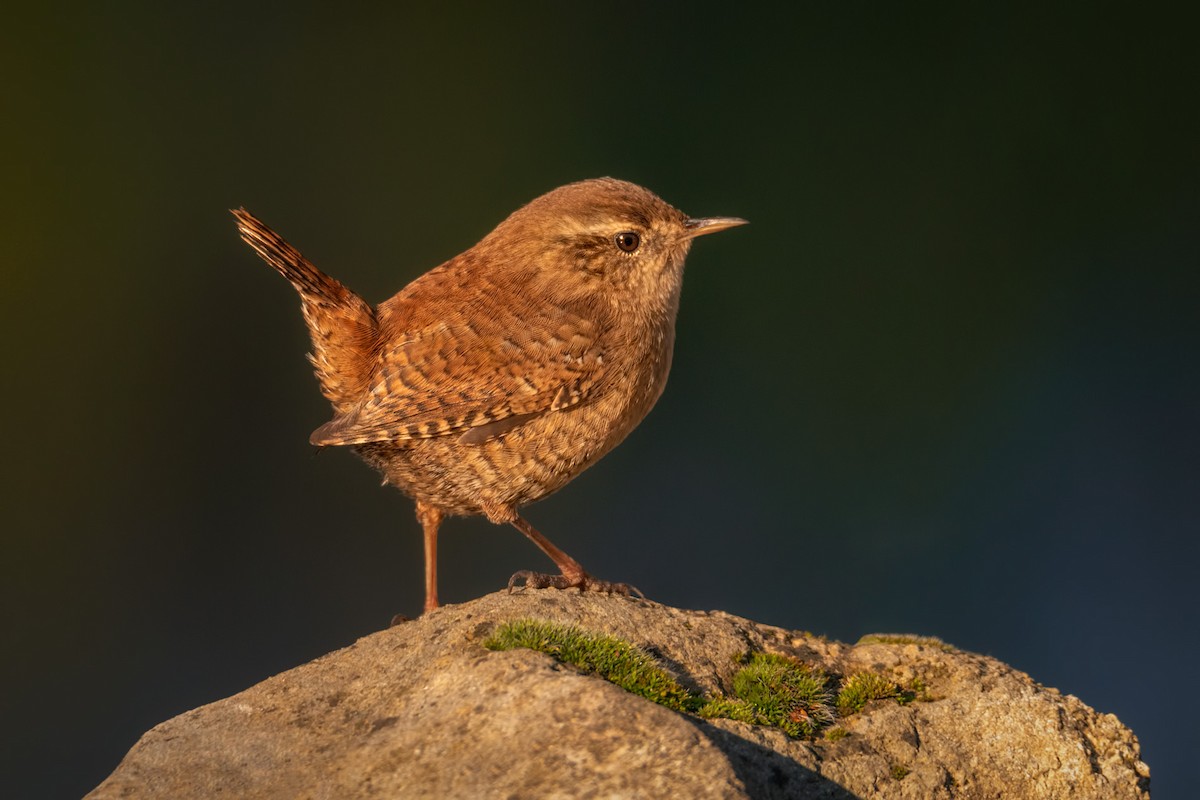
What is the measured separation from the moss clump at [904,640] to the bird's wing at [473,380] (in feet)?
5.07

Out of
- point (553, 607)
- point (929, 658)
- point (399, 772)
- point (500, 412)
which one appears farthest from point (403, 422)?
point (929, 658)

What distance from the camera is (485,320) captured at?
5.21 metres

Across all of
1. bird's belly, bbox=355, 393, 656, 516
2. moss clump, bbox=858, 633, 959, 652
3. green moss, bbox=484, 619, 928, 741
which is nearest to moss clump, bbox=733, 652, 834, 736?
green moss, bbox=484, 619, 928, 741

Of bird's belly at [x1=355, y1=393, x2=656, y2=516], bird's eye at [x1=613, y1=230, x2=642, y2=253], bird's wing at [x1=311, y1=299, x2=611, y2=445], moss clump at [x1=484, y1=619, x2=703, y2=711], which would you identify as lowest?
moss clump at [x1=484, y1=619, x2=703, y2=711]

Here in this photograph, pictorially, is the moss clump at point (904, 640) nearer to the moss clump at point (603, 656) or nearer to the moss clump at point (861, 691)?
the moss clump at point (861, 691)

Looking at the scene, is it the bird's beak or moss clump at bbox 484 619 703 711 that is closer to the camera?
moss clump at bbox 484 619 703 711

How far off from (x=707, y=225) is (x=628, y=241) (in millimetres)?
364

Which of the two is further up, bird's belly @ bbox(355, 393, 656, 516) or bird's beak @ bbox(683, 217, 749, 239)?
bird's beak @ bbox(683, 217, 749, 239)

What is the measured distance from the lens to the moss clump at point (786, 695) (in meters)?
3.99

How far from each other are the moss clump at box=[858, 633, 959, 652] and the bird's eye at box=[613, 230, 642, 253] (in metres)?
1.99

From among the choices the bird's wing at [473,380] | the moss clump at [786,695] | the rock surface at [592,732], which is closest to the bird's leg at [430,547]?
the bird's wing at [473,380]

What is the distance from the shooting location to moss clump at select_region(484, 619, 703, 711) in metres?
3.79

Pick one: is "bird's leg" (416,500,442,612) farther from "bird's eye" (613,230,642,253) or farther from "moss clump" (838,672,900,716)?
"moss clump" (838,672,900,716)

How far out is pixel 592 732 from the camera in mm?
3217
